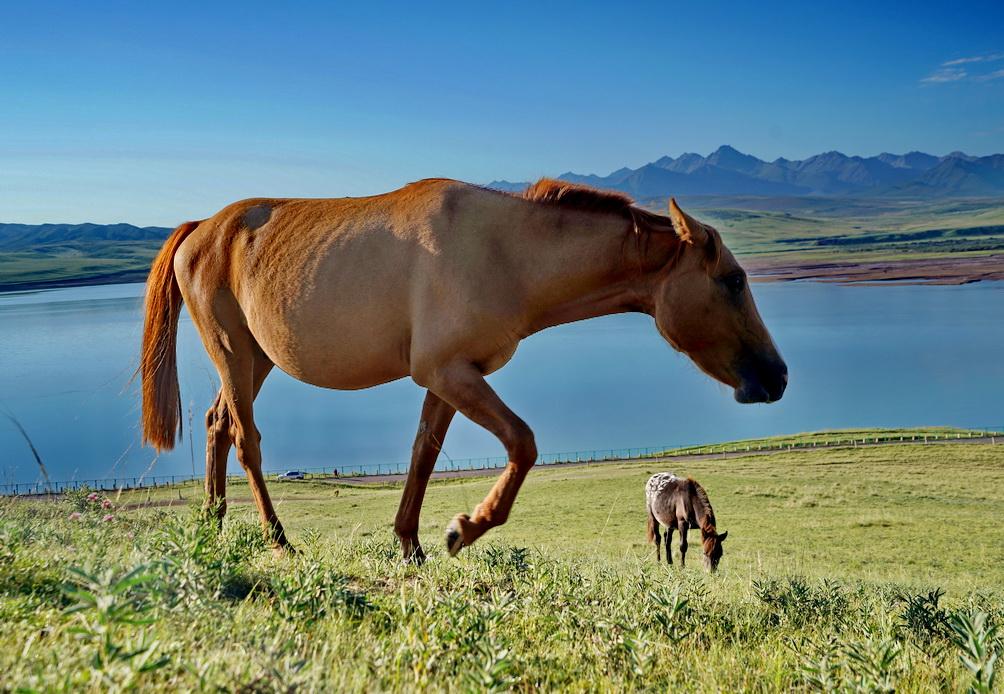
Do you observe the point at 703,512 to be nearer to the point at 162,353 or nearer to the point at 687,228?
the point at 162,353

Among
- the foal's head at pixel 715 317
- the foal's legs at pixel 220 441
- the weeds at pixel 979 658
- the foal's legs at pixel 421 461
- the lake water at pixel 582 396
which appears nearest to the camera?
the weeds at pixel 979 658

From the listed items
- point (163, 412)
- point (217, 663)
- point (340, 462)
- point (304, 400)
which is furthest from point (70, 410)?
point (217, 663)

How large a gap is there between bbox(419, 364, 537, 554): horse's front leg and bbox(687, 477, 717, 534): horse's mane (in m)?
13.9

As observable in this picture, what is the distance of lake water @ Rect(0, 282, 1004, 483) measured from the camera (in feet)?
251

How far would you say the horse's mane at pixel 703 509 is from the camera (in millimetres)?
17859

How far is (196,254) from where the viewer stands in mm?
6402

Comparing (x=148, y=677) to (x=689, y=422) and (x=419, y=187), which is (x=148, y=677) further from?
(x=689, y=422)

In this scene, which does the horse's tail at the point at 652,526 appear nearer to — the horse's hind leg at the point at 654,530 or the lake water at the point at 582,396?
the horse's hind leg at the point at 654,530

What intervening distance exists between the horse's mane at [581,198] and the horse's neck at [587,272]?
0.26 ft

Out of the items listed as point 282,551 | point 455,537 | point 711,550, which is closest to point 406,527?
point 282,551

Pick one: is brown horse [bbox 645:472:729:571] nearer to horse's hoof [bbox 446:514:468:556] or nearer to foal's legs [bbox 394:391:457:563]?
foal's legs [bbox 394:391:457:563]

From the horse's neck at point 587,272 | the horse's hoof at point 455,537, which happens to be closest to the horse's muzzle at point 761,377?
the horse's neck at point 587,272

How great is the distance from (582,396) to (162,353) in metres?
93.1

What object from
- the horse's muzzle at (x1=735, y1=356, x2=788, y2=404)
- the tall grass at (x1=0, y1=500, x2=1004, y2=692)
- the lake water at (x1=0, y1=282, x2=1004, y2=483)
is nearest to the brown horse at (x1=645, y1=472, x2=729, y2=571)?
the horse's muzzle at (x1=735, y1=356, x2=788, y2=404)
